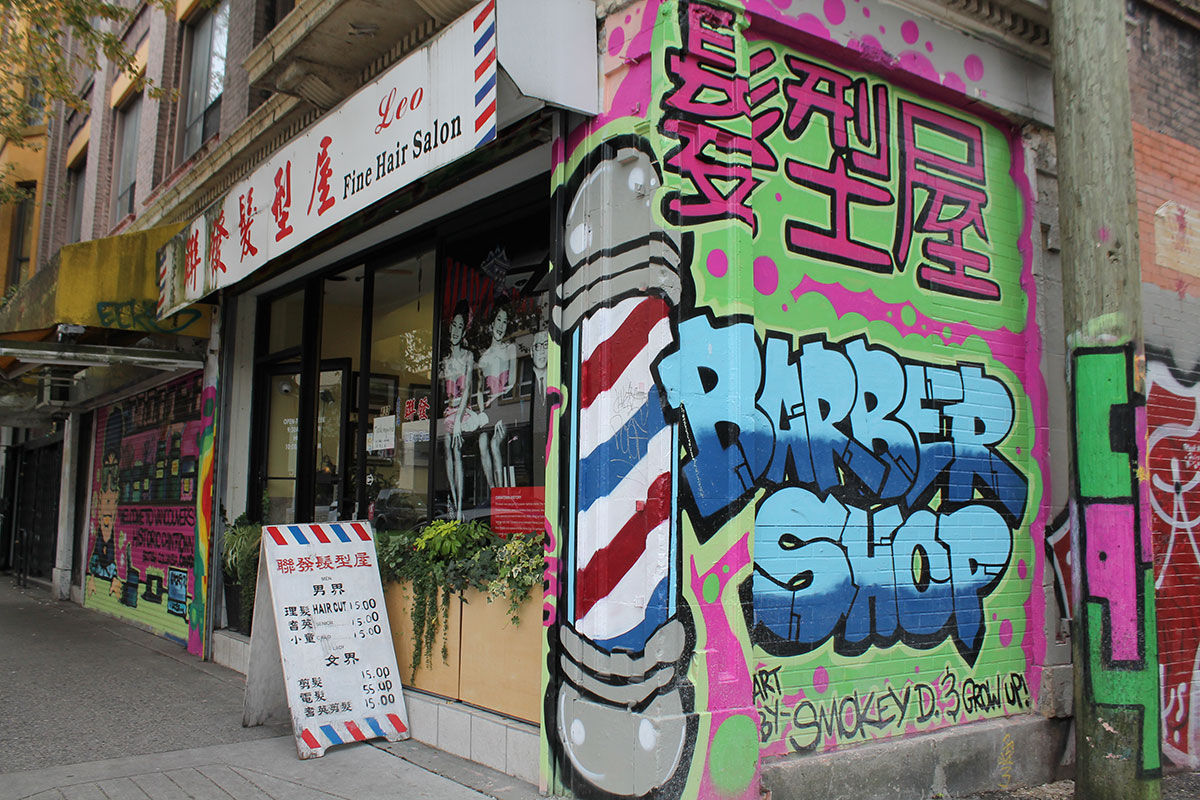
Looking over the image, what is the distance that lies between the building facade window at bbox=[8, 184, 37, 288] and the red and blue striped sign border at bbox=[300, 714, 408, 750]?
1927 centimetres

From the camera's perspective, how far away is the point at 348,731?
575 cm

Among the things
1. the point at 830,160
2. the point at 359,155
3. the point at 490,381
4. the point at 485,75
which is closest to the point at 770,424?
the point at 830,160

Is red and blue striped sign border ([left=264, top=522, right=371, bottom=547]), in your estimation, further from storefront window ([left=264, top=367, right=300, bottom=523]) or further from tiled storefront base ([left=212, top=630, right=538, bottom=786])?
storefront window ([left=264, top=367, right=300, bottom=523])

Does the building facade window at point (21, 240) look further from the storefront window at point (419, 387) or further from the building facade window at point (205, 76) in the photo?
the storefront window at point (419, 387)

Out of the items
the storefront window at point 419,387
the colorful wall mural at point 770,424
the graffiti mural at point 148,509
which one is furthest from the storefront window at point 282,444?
the colorful wall mural at point 770,424

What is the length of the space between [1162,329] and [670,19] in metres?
4.61

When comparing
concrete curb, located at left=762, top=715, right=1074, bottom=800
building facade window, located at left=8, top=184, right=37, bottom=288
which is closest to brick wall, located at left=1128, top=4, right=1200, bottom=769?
concrete curb, located at left=762, top=715, right=1074, bottom=800

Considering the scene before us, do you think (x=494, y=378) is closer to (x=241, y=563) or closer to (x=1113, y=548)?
(x=241, y=563)

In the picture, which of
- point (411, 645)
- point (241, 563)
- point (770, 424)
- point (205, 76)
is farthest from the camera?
point (205, 76)

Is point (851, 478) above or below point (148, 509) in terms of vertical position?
above

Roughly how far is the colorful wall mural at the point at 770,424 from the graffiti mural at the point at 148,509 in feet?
21.8

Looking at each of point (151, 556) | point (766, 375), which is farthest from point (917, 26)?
point (151, 556)

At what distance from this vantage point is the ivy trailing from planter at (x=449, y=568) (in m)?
5.34

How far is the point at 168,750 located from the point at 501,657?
2.27m
